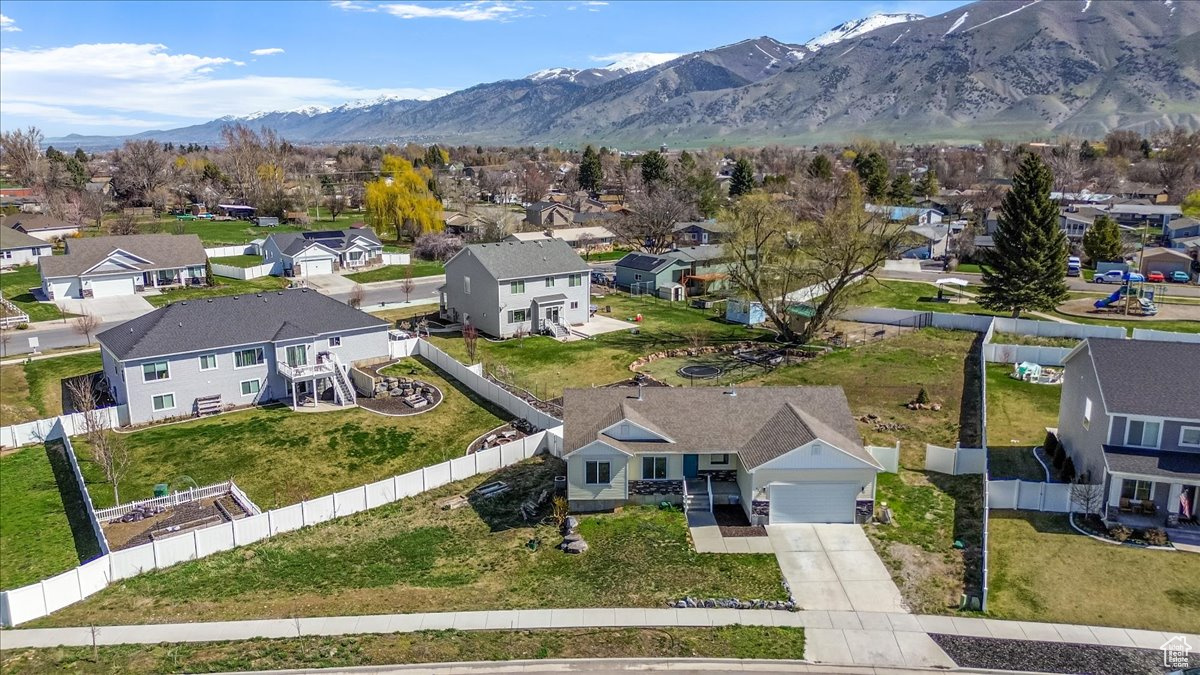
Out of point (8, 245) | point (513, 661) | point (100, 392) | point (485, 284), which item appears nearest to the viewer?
point (513, 661)

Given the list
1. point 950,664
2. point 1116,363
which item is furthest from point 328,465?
point 1116,363

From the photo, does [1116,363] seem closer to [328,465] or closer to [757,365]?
[757,365]

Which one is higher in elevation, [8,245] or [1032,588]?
[8,245]

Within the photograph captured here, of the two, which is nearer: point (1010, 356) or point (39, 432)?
point (39, 432)

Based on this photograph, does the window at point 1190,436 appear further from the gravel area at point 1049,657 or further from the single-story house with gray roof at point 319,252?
the single-story house with gray roof at point 319,252

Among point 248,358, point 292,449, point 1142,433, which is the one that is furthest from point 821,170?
point 292,449

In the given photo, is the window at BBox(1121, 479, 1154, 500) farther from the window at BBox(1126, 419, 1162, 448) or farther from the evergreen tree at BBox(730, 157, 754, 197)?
Answer: the evergreen tree at BBox(730, 157, 754, 197)

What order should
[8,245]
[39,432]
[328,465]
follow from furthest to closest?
[8,245]
[39,432]
[328,465]

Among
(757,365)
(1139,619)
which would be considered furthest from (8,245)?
(1139,619)
